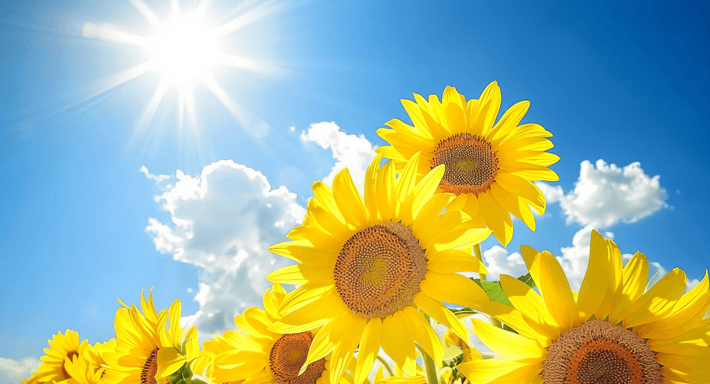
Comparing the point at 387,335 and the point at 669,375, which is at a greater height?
the point at 387,335

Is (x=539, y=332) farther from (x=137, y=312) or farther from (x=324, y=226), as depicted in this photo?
(x=137, y=312)

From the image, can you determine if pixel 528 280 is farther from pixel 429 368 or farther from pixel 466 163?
pixel 466 163

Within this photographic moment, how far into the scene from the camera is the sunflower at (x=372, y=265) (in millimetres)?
1596

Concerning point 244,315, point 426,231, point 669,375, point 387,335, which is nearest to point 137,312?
point 244,315

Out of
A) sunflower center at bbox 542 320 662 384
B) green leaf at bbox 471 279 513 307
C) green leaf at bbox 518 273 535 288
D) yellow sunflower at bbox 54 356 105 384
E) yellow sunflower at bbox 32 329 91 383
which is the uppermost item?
yellow sunflower at bbox 32 329 91 383

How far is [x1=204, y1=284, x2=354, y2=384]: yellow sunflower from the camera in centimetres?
252

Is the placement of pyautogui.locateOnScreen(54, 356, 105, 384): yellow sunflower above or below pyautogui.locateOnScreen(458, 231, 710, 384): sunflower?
above

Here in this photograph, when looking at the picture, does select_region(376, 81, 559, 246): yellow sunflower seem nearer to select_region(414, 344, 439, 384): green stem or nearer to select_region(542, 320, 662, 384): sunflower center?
select_region(542, 320, 662, 384): sunflower center

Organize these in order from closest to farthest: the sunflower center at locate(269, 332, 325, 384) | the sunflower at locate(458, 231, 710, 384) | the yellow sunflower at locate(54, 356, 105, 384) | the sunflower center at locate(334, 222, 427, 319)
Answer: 1. the sunflower at locate(458, 231, 710, 384)
2. the sunflower center at locate(334, 222, 427, 319)
3. the sunflower center at locate(269, 332, 325, 384)
4. the yellow sunflower at locate(54, 356, 105, 384)

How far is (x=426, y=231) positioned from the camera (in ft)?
5.48

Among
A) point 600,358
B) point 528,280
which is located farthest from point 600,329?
point 528,280

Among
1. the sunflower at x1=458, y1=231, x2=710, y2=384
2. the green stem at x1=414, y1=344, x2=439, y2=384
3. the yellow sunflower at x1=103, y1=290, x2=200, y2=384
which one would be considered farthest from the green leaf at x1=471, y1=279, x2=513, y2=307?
the yellow sunflower at x1=103, y1=290, x2=200, y2=384

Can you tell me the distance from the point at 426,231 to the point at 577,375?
2.42 ft

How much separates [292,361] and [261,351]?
217 millimetres
